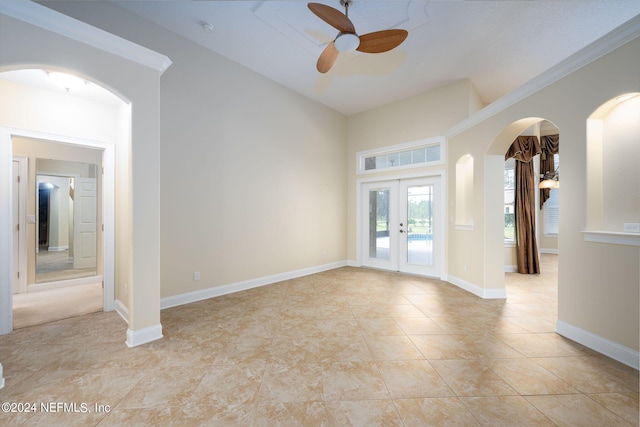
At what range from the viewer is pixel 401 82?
4695 mm

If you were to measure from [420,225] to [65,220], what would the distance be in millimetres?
6760

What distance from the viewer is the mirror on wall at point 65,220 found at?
421cm

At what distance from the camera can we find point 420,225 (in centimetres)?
532

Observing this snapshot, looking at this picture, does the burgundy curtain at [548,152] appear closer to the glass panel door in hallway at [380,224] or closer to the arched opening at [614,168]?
the glass panel door in hallway at [380,224]

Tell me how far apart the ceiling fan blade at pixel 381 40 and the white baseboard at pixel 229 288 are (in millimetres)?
3718

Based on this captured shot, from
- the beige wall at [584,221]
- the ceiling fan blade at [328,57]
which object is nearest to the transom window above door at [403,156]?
the beige wall at [584,221]

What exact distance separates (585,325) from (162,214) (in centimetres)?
480

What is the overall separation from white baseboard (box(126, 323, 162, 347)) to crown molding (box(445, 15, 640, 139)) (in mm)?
4768

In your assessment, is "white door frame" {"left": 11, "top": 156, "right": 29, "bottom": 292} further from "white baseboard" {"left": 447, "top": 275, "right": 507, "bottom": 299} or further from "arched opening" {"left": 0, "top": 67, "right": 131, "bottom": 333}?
"white baseboard" {"left": 447, "top": 275, "right": 507, "bottom": 299}

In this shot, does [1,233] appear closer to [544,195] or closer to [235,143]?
[235,143]

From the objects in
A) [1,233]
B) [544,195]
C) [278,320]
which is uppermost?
[544,195]

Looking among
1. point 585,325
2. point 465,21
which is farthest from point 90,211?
point 585,325

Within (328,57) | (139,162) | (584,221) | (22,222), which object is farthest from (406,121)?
(22,222)

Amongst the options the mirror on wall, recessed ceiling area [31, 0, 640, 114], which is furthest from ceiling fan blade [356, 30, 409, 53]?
the mirror on wall
